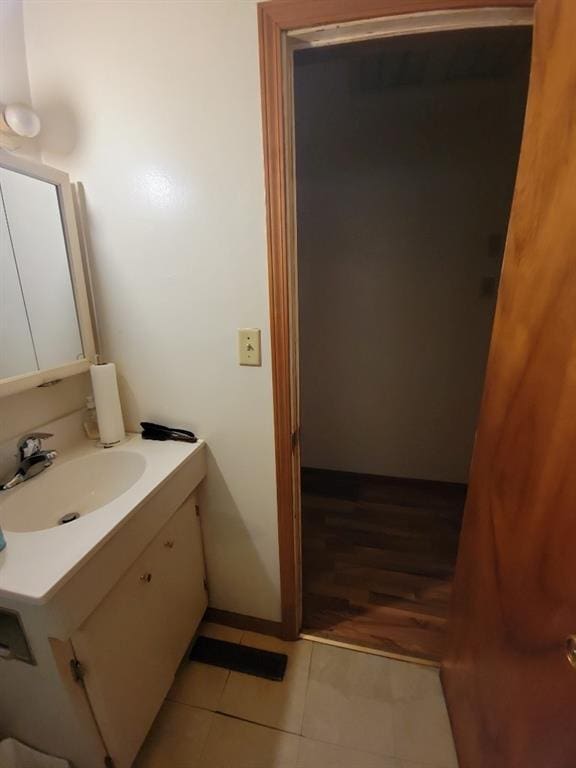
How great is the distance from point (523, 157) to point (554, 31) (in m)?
0.20

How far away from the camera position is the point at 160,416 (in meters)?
1.25

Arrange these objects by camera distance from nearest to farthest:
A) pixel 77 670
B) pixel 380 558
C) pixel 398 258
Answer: pixel 77 670 → pixel 380 558 → pixel 398 258

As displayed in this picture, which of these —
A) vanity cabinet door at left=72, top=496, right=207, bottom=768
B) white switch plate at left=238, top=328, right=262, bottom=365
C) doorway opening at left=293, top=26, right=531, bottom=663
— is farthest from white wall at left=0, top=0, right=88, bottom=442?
doorway opening at left=293, top=26, right=531, bottom=663

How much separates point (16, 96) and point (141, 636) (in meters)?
1.67

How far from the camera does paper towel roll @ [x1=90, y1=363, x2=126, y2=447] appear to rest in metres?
1.15

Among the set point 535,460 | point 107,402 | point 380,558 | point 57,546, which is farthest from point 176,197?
point 380,558

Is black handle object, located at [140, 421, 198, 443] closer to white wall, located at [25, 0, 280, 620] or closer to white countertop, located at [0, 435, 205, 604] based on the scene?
white wall, located at [25, 0, 280, 620]

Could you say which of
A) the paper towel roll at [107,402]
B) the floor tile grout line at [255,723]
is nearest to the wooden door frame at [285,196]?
the floor tile grout line at [255,723]

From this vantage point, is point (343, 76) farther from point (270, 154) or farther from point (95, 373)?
point (95, 373)

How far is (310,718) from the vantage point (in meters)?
1.14

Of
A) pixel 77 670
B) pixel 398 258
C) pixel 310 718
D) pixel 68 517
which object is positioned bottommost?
pixel 310 718

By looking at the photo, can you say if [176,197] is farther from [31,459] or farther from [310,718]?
[310,718]

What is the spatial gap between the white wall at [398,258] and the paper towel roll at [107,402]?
138 cm

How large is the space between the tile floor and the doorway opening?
119 millimetres
